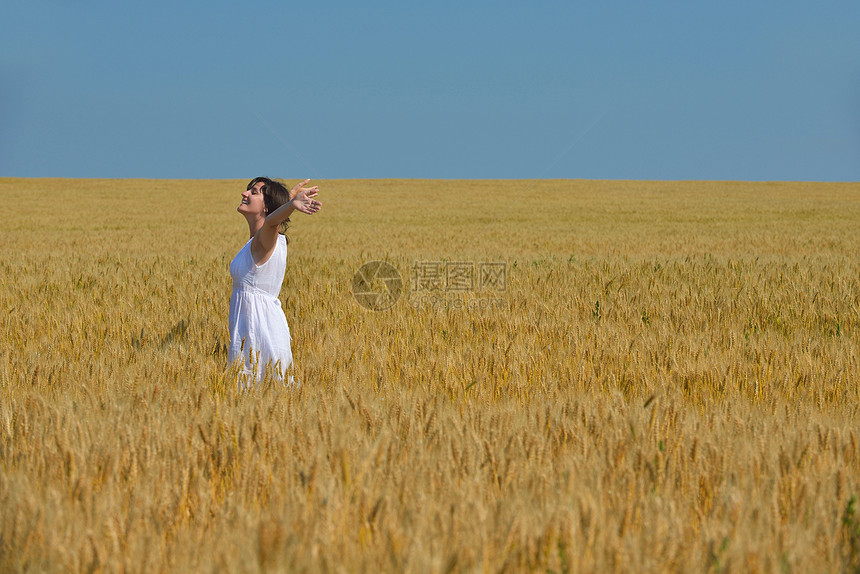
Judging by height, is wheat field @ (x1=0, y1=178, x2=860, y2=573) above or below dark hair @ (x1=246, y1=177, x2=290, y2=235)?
below

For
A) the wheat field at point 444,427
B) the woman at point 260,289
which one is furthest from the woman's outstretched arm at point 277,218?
the wheat field at point 444,427

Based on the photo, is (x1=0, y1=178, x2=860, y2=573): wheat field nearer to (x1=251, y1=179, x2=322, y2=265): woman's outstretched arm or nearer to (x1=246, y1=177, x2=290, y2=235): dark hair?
(x1=251, y1=179, x2=322, y2=265): woman's outstretched arm

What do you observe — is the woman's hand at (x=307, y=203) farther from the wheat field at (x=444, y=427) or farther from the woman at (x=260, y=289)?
the wheat field at (x=444, y=427)

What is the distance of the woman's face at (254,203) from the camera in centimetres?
404

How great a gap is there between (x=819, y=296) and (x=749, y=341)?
241cm

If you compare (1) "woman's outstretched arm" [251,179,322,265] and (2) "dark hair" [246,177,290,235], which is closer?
(1) "woman's outstretched arm" [251,179,322,265]

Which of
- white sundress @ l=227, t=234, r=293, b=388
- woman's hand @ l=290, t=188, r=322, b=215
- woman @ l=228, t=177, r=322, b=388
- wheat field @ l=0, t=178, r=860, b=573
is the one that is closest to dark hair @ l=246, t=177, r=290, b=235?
woman @ l=228, t=177, r=322, b=388

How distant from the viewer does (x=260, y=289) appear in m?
4.09

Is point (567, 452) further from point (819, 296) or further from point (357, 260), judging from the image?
point (357, 260)

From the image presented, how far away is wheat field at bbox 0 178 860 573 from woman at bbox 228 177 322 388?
23 centimetres

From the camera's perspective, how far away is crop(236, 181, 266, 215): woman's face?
13.3 feet

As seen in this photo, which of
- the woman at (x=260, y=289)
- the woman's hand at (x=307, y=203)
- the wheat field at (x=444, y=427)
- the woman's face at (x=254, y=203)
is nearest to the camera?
the wheat field at (x=444, y=427)

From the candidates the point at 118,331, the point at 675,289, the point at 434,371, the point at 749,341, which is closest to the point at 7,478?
the point at 434,371

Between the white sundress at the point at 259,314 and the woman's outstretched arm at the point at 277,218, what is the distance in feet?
0.23
